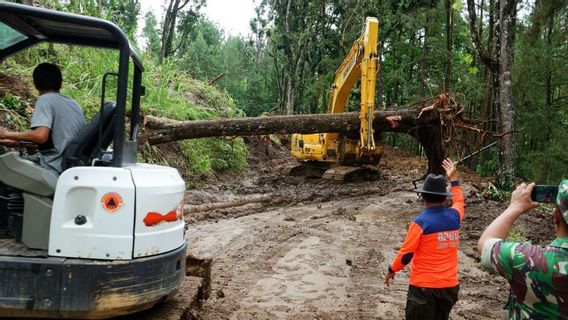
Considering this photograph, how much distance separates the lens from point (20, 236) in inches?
127

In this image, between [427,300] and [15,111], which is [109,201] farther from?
[15,111]

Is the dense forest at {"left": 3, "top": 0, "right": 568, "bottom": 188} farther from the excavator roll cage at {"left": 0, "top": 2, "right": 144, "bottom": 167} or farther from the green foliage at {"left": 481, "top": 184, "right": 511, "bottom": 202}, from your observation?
the excavator roll cage at {"left": 0, "top": 2, "right": 144, "bottom": 167}

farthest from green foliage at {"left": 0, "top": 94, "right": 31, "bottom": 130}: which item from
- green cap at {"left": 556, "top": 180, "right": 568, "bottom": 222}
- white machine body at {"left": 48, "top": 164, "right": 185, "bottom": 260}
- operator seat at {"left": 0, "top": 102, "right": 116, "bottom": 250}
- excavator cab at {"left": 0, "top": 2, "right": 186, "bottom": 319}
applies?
green cap at {"left": 556, "top": 180, "right": 568, "bottom": 222}

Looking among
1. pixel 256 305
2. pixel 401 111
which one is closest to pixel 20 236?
pixel 256 305

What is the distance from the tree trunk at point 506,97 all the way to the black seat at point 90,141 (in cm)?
1112

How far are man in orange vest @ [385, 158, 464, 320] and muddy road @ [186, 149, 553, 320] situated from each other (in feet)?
4.57

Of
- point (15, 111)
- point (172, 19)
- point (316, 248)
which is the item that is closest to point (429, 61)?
point (172, 19)

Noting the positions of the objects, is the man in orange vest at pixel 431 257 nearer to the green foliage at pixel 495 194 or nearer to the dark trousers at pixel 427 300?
the dark trousers at pixel 427 300

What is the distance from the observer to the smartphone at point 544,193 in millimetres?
2186

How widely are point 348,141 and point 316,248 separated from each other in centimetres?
898

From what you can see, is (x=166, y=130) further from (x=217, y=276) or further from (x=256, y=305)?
(x=256, y=305)

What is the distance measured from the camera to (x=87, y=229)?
302cm

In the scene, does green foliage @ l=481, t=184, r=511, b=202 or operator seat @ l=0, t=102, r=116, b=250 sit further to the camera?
green foliage @ l=481, t=184, r=511, b=202

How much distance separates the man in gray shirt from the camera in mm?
3312
